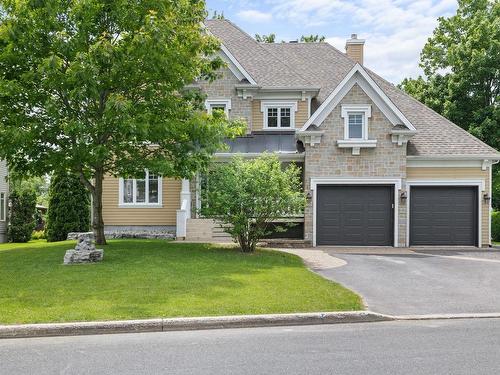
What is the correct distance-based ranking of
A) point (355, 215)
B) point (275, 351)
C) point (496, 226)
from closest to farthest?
point (275, 351)
point (355, 215)
point (496, 226)

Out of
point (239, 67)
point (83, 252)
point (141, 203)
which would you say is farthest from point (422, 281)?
point (141, 203)

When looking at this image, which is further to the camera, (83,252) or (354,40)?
(354,40)

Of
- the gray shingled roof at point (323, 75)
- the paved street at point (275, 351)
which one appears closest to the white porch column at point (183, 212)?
the gray shingled roof at point (323, 75)

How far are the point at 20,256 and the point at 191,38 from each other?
880 cm

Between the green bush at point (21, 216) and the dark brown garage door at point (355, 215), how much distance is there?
1723 centimetres

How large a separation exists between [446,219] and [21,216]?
22.7m

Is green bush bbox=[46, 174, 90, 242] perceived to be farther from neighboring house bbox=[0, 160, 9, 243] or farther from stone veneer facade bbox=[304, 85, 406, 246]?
stone veneer facade bbox=[304, 85, 406, 246]

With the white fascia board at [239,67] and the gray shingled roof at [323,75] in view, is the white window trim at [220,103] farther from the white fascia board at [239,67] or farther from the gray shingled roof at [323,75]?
the gray shingled roof at [323,75]

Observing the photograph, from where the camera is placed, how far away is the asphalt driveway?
29.0 feet

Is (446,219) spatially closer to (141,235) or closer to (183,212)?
(183,212)

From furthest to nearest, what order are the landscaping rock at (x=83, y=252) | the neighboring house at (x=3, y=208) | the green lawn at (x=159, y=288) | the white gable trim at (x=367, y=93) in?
the neighboring house at (x=3, y=208) < the white gable trim at (x=367, y=93) < the landscaping rock at (x=83, y=252) < the green lawn at (x=159, y=288)

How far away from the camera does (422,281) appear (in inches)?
447

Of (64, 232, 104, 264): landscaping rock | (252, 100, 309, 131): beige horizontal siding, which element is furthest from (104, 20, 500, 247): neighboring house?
(64, 232, 104, 264): landscaping rock

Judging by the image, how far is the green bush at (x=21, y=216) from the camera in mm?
27172
